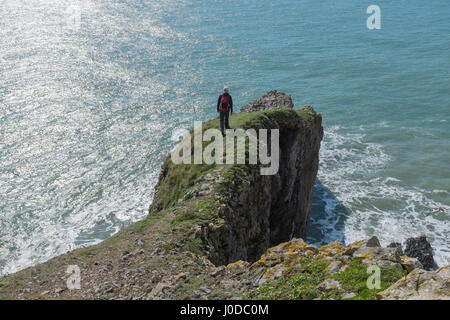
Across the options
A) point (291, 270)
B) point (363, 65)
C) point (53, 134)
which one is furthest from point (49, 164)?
point (363, 65)

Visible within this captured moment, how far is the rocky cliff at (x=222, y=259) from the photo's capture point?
1020cm

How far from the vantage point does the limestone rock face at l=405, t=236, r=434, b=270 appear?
3009cm

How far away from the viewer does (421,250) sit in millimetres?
30500

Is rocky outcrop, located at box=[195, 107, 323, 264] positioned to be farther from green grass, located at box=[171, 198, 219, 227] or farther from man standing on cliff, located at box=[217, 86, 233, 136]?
man standing on cliff, located at box=[217, 86, 233, 136]

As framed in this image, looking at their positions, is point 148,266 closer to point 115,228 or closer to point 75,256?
point 75,256

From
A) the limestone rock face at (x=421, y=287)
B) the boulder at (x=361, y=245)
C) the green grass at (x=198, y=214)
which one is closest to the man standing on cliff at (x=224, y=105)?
the green grass at (x=198, y=214)

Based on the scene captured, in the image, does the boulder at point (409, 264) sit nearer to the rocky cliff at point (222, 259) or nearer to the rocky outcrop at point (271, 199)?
the rocky cliff at point (222, 259)

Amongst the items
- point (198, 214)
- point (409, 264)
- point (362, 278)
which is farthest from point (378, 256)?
point (198, 214)

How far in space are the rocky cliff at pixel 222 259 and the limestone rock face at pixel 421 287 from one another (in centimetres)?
2

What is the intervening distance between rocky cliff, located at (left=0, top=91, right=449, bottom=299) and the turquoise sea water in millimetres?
12986

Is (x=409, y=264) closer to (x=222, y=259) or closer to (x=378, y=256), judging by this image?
(x=378, y=256)

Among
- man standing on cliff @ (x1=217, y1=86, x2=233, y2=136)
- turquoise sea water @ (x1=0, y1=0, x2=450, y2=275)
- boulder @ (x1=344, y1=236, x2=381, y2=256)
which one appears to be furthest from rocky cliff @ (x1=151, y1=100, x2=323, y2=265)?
turquoise sea water @ (x1=0, y1=0, x2=450, y2=275)

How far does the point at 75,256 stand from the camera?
16.0 meters

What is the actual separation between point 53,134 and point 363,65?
53944 mm
